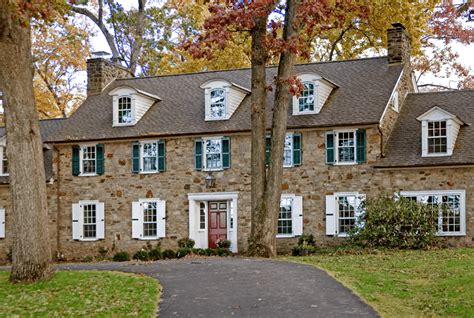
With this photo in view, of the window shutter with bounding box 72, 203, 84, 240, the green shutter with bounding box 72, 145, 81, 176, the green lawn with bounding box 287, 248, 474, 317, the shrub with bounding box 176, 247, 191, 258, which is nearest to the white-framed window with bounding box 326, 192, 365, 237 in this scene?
the green lawn with bounding box 287, 248, 474, 317

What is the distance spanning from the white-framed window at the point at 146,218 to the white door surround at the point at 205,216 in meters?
1.15

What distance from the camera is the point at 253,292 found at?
47.4ft

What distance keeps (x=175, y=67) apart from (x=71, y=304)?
88.7 ft

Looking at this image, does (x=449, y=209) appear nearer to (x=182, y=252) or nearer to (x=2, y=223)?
(x=182, y=252)

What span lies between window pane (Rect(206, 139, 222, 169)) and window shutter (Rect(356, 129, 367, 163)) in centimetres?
472

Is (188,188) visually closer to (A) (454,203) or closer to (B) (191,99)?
(B) (191,99)

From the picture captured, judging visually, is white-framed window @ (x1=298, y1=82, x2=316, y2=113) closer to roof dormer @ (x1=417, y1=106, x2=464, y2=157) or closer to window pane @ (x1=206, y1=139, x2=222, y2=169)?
window pane @ (x1=206, y1=139, x2=222, y2=169)

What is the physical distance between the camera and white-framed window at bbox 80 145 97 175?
29.2 m

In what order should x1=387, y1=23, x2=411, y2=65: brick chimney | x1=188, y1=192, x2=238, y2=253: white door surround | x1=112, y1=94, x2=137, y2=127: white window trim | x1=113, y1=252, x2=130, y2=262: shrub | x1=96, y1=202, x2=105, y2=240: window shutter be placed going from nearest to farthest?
x1=113, y1=252, x2=130, y2=262: shrub, x1=188, y1=192, x2=238, y2=253: white door surround, x1=387, y1=23, x2=411, y2=65: brick chimney, x1=96, y1=202, x2=105, y2=240: window shutter, x1=112, y1=94, x2=137, y2=127: white window trim

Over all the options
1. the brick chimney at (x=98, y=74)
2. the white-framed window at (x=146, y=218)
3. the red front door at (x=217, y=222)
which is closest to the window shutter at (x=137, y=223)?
the white-framed window at (x=146, y=218)

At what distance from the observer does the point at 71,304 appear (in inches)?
532

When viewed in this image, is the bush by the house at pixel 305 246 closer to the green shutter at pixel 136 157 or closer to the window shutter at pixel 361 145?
the window shutter at pixel 361 145

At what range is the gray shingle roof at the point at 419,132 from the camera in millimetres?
25078

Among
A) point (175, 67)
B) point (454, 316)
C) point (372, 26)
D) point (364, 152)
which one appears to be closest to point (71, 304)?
point (454, 316)
